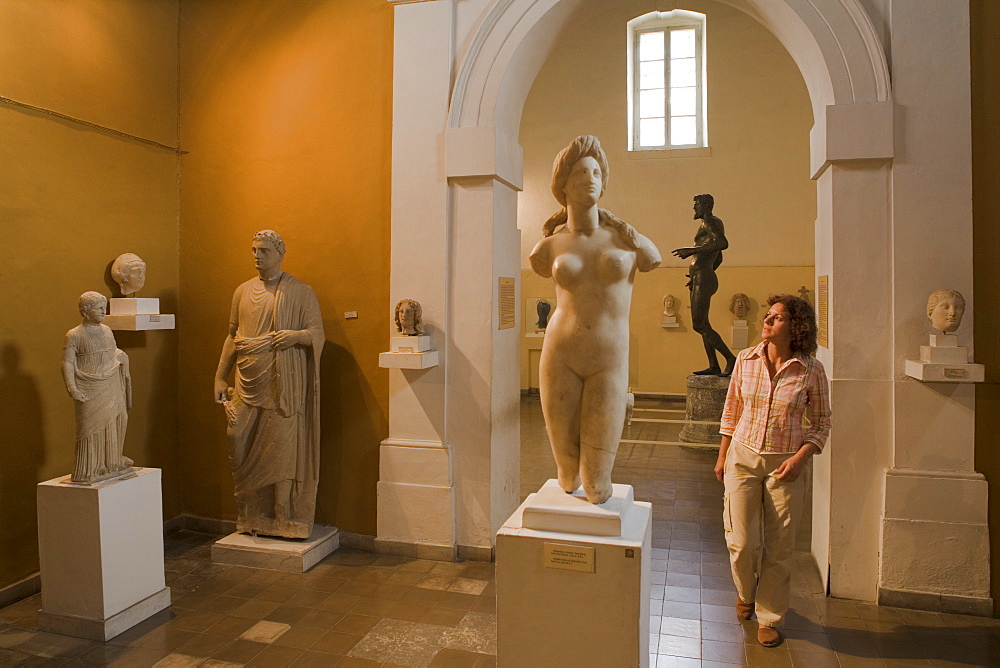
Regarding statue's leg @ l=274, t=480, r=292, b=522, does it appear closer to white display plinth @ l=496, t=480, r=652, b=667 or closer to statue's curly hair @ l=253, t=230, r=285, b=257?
statue's curly hair @ l=253, t=230, r=285, b=257

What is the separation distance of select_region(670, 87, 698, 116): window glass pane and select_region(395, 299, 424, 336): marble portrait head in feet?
30.5

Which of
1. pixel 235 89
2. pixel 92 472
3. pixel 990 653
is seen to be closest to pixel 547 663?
pixel 990 653

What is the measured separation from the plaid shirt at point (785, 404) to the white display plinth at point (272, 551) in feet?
9.66

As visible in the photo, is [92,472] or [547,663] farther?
[92,472]

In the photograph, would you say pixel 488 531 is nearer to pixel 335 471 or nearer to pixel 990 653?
pixel 335 471

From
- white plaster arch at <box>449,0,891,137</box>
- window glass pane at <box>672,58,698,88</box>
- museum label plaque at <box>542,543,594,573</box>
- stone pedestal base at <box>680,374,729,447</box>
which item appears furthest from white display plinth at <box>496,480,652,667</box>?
window glass pane at <box>672,58,698,88</box>

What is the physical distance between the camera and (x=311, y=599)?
4281mm

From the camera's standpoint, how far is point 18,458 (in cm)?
438

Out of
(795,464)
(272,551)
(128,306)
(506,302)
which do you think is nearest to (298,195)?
(128,306)

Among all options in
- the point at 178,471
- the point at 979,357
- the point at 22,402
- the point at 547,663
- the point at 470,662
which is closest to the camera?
the point at 547,663

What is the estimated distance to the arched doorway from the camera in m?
4.06

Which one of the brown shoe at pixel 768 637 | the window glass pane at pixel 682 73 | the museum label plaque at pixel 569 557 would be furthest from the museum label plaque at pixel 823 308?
the window glass pane at pixel 682 73

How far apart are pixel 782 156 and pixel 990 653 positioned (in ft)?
31.7

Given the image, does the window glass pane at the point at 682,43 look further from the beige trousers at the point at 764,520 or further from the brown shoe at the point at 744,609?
the brown shoe at the point at 744,609
